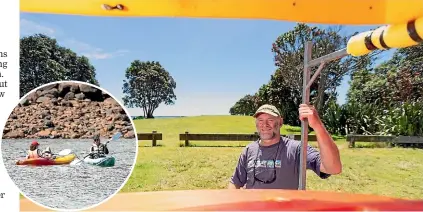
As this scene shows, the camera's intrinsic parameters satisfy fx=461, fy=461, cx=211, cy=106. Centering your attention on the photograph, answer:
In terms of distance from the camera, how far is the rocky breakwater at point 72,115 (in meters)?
0.86

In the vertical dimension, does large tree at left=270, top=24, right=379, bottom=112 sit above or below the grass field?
above

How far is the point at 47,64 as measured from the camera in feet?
37.5

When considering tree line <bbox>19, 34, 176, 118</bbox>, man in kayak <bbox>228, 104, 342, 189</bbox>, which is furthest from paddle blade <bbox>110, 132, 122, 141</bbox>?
tree line <bbox>19, 34, 176, 118</bbox>

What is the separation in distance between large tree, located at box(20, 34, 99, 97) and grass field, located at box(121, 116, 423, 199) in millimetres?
6244

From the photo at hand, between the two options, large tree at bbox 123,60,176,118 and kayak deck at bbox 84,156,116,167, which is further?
large tree at bbox 123,60,176,118

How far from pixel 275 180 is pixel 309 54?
0.39m

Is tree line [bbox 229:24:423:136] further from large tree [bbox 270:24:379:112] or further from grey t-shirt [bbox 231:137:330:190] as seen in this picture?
grey t-shirt [bbox 231:137:330:190]

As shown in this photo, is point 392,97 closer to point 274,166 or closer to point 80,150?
point 274,166

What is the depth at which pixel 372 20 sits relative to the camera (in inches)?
30.5

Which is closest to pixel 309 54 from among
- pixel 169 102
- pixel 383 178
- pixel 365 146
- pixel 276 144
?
pixel 276 144

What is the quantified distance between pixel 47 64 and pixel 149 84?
2583mm

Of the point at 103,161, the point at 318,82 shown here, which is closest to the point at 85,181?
the point at 103,161

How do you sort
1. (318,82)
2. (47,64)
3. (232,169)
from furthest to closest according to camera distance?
(47,64) < (318,82) < (232,169)

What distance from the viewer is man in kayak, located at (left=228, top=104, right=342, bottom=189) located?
1222 millimetres
